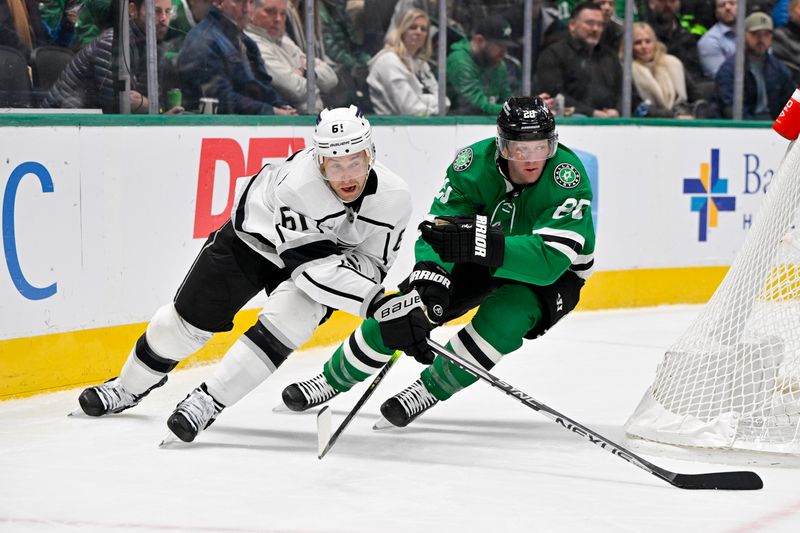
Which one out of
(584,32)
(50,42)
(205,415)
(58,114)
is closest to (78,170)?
(58,114)

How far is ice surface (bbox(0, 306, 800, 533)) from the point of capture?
7.89ft

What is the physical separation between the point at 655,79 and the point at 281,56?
7.40 feet

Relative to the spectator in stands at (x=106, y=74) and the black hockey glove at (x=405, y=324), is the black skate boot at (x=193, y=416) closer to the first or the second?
the black hockey glove at (x=405, y=324)

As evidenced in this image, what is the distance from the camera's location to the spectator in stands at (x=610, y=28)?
5770 mm

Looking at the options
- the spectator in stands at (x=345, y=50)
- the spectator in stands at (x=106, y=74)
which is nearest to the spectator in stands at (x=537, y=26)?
the spectator in stands at (x=345, y=50)

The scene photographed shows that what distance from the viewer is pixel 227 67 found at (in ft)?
14.5

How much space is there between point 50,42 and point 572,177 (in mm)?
1793

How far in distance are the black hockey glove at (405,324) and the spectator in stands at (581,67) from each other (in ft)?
9.95

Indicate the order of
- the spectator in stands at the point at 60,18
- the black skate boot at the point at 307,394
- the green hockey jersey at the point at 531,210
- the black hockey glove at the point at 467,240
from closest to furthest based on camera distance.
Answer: the black hockey glove at the point at 467,240 → the green hockey jersey at the point at 531,210 → the black skate boot at the point at 307,394 → the spectator in stands at the point at 60,18

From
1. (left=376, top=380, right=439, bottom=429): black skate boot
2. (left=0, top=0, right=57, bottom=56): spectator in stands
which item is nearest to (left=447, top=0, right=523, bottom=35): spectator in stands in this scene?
(left=0, top=0, right=57, bottom=56): spectator in stands

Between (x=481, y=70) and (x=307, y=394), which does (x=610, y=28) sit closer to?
(x=481, y=70)

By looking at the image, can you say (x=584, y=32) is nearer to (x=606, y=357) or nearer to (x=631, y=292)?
(x=631, y=292)

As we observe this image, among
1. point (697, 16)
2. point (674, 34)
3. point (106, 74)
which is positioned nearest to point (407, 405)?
point (106, 74)

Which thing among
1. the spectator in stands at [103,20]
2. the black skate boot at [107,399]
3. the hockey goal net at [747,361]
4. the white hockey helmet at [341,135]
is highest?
the spectator in stands at [103,20]
